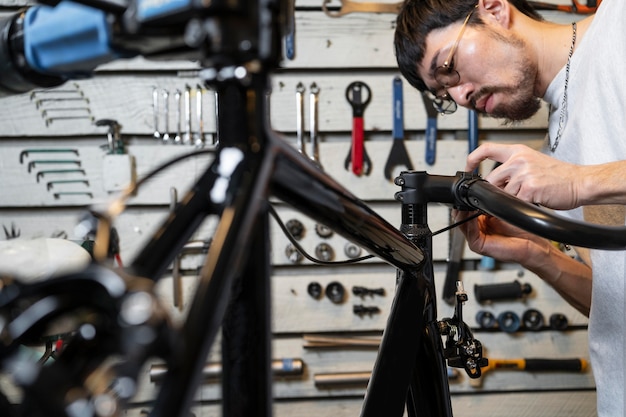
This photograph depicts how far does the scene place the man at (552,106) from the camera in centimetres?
78

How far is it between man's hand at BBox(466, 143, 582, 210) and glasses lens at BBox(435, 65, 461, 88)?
17.5 inches

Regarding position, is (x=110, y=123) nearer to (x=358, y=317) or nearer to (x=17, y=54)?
(x=358, y=317)

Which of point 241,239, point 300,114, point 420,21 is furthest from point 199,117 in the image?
point 241,239

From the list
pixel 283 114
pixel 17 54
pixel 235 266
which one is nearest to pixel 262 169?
pixel 235 266

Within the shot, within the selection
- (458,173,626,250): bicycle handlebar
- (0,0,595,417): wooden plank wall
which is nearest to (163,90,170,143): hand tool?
(0,0,595,417): wooden plank wall

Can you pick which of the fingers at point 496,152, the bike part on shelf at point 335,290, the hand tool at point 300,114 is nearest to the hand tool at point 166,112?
the hand tool at point 300,114

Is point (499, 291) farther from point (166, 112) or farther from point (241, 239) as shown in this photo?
point (241, 239)

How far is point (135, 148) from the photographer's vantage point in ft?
5.17

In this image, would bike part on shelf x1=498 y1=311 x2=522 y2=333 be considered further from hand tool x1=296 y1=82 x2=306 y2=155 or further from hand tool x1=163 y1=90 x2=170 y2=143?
hand tool x1=163 y1=90 x2=170 y2=143

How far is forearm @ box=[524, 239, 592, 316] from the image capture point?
113 centimetres

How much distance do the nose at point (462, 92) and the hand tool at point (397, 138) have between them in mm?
340

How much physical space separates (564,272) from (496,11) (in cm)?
59

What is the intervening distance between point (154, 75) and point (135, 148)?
0.73 feet

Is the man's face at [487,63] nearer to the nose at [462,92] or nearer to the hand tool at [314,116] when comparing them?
the nose at [462,92]
